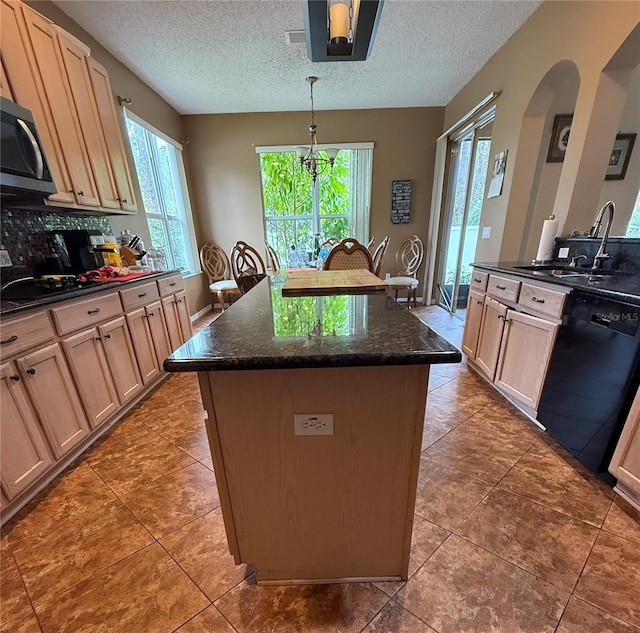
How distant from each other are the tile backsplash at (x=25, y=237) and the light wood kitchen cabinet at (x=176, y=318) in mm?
816

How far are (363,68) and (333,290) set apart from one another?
3027 millimetres

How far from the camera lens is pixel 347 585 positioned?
0.99 m

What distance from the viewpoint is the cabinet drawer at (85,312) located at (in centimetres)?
144

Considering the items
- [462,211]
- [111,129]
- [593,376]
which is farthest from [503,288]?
[111,129]

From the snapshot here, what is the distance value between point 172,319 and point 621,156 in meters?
4.11

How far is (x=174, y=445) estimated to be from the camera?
1673mm

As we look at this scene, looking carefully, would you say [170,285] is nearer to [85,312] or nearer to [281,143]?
[85,312]

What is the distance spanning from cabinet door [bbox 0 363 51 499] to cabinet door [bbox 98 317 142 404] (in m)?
0.50

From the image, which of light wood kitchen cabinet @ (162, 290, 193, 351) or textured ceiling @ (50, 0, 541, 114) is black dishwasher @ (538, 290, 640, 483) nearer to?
textured ceiling @ (50, 0, 541, 114)

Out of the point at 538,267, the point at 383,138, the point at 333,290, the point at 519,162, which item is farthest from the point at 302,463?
the point at 383,138

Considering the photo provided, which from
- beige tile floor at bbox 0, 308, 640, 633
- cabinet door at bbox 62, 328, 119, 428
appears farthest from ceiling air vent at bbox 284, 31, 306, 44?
beige tile floor at bbox 0, 308, 640, 633

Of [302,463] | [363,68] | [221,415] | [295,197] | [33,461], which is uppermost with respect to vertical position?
[363,68]

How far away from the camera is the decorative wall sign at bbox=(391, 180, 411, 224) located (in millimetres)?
4308

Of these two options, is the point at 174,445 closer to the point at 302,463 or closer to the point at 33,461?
the point at 33,461
